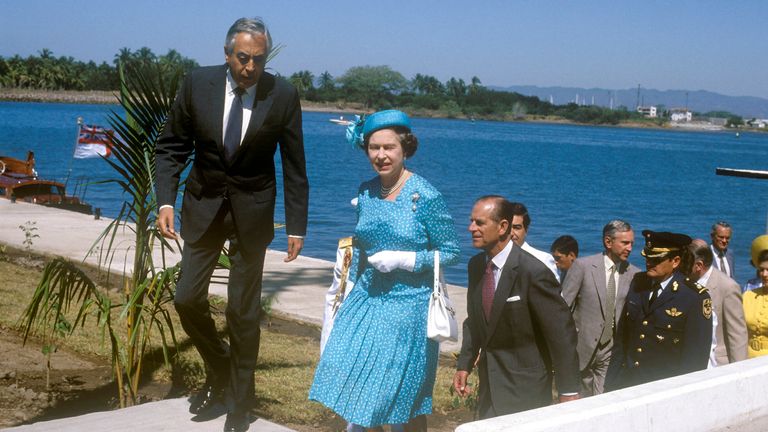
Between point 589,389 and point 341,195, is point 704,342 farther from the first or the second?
point 341,195

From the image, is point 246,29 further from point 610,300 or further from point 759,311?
point 759,311

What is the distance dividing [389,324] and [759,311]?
332 centimetres

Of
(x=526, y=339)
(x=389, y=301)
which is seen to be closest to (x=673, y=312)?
(x=526, y=339)

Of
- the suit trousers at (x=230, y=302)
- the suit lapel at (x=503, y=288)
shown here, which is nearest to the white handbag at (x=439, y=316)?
the suit lapel at (x=503, y=288)

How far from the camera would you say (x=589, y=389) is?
7.72m

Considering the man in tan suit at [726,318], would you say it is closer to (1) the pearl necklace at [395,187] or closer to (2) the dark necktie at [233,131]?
(1) the pearl necklace at [395,187]

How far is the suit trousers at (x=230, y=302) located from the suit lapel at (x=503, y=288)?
4.35 ft

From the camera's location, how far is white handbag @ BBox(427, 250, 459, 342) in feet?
17.0

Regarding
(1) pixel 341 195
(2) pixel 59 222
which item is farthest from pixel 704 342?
(1) pixel 341 195

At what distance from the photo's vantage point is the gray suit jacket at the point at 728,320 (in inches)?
263

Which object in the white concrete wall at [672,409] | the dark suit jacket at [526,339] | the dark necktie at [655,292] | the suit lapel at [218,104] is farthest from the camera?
the dark necktie at [655,292]

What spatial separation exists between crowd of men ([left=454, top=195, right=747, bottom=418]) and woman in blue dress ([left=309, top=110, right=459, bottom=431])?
0.68 feet

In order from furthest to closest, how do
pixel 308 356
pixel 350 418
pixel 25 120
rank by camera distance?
pixel 25 120 → pixel 308 356 → pixel 350 418

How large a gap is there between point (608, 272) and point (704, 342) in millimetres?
1740
